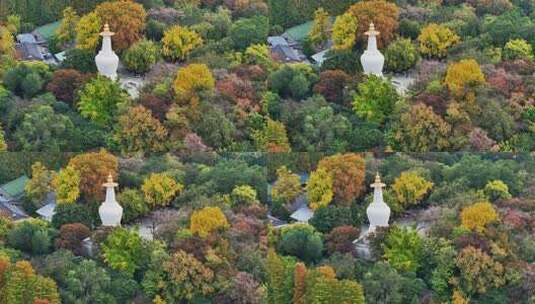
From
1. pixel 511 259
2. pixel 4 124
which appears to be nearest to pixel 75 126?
pixel 4 124

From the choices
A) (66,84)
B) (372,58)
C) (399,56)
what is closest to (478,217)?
(372,58)

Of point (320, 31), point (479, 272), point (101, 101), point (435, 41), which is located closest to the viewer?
point (479, 272)

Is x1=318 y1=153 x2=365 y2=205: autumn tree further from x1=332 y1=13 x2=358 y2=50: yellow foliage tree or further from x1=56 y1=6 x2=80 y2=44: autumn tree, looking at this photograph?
x1=56 y1=6 x2=80 y2=44: autumn tree

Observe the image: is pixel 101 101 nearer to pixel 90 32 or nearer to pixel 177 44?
pixel 90 32

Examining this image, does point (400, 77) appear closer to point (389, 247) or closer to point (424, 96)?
point (424, 96)

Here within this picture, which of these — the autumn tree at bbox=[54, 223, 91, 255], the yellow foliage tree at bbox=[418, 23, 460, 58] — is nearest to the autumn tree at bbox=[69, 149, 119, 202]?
the autumn tree at bbox=[54, 223, 91, 255]

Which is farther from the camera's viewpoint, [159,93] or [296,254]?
[159,93]
